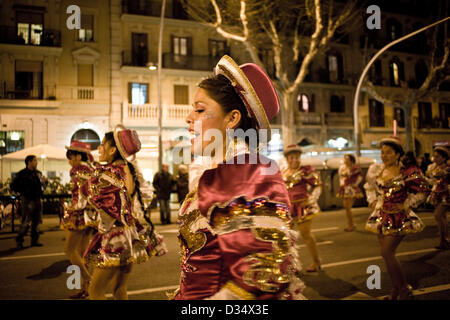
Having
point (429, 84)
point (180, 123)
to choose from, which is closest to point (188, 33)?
point (180, 123)

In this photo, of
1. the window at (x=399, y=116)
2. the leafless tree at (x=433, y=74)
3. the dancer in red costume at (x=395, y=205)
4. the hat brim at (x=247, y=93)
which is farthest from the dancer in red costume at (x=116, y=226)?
the window at (x=399, y=116)

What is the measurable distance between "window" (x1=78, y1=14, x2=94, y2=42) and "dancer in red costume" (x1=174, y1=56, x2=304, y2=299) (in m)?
23.8

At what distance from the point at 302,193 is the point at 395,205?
1971mm

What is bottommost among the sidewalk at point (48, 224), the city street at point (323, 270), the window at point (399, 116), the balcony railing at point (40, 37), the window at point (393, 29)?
the sidewalk at point (48, 224)

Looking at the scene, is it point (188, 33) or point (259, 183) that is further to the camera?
point (188, 33)

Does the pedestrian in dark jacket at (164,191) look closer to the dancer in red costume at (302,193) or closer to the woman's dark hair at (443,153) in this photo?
the dancer in red costume at (302,193)

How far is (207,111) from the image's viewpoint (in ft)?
5.19

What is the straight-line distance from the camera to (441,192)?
27.4 feet

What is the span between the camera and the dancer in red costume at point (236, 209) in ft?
4.07

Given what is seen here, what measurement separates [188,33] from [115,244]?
24251 millimetres

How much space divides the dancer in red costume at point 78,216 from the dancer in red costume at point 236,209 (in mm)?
3727
